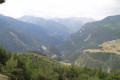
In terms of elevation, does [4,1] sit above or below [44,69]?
above

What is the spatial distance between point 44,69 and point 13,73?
1451 centimetres

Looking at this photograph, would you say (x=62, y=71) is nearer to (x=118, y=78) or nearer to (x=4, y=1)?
(x=118, y=78)

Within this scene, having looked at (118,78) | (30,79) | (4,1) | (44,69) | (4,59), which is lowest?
(118,78)

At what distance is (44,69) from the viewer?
5478cm

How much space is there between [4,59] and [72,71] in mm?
37196

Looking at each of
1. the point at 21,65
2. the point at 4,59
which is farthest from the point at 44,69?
the point at 4,59

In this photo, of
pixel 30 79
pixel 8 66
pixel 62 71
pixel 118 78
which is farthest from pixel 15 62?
pixel 118 78

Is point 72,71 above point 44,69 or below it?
below

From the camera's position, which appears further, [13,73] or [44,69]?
[44,69]

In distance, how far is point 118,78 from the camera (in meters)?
70.1

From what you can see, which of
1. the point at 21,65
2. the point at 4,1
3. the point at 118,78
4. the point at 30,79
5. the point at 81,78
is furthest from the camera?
the point at 118,78

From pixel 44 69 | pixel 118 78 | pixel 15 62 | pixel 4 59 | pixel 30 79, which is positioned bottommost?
pixel 118 78

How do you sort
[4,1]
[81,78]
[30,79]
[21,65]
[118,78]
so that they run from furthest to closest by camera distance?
[118,78] < [81,78] < [30,79] < [21,65] < [4,1]

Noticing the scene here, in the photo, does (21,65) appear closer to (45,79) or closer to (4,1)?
(45,79)
